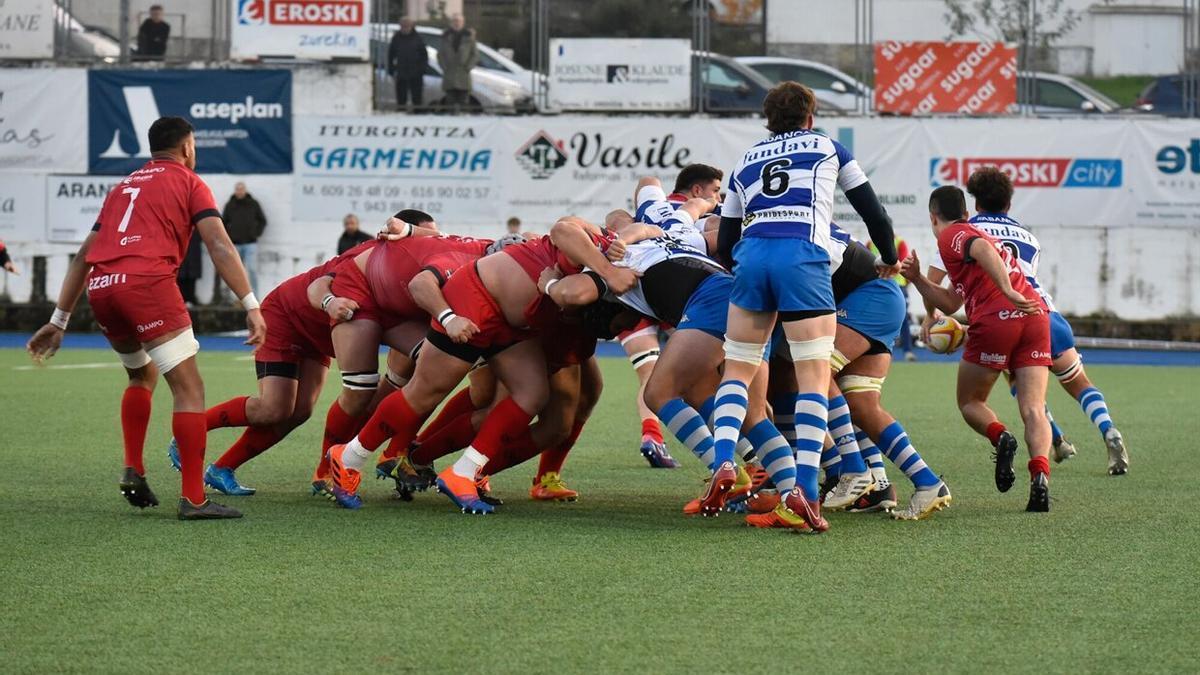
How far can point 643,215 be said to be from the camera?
8422 millimetres

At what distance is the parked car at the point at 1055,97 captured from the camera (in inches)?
971

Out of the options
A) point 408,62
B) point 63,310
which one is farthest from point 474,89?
point 63,310

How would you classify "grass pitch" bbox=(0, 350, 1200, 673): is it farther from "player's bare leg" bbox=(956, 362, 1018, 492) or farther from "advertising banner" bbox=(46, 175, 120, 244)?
"advertising banner" bbox=(46, 175, 120, 244)

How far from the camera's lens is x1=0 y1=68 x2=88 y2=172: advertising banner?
25.4 metres

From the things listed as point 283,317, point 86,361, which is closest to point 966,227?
point 283,317

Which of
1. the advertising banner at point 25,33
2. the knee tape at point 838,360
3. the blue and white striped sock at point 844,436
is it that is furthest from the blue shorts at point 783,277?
the advertising banner at point 25,33

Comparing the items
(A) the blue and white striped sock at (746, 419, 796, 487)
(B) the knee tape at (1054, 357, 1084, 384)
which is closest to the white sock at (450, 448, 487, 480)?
(A) the blue and white striped sock at (746, 419, 796, 487)

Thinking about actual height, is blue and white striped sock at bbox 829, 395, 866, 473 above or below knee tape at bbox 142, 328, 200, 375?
below

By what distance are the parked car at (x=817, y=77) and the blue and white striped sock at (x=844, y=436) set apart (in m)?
A: 17.4

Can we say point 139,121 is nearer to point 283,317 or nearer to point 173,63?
point 173,63

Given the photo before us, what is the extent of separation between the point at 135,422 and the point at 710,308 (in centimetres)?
275

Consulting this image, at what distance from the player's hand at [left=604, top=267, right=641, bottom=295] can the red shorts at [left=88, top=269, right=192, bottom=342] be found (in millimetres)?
1891

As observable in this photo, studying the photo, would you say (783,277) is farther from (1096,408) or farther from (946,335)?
(1096,408)

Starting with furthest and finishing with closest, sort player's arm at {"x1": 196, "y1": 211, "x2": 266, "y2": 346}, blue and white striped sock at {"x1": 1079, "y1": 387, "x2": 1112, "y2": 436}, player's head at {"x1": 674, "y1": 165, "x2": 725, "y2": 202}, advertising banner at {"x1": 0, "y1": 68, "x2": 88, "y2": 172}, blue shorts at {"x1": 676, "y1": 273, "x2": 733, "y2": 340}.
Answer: advertising banner at {"x1": 0, "y1": 68, "x2": 88, "y2": 172} → blue and white striped sock at {"x1": 1079, "y1": 387, "x2": 1112, "y2": 436} → player's head at {"x1": 674, "y1": 165, "x2": 725, "y2": 202} → blue shorts at {"x1": 676, "y1": 273, "x2": 733, "y2": 340} → player's arm at {"x1": 196, "y1": 211, "x2": 266, "y2": 346}
